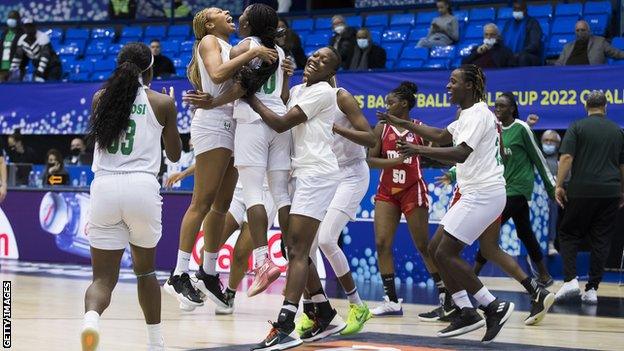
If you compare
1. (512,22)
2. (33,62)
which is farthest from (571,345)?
(33,62)

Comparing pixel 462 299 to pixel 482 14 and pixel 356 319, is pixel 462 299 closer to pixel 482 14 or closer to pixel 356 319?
pixel 356 319

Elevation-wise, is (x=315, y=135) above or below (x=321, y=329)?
above

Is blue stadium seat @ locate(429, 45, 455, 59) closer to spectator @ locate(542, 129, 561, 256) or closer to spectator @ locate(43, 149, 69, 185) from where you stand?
spectator @ locate(542, 129, 561, 256)

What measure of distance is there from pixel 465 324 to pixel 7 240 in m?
8.76

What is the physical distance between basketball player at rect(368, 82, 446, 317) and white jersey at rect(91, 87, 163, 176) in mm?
3360

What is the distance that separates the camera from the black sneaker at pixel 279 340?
6848mm

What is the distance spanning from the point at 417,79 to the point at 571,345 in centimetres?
797

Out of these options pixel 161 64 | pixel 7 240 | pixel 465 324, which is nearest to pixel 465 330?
pixel 465 324

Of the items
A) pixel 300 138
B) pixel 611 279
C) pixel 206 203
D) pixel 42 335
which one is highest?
pixel 300 138

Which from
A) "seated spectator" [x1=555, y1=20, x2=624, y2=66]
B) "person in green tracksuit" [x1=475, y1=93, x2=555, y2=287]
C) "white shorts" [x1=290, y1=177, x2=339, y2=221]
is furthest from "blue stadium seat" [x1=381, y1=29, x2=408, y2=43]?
"white shorts" [x1=290, y1=177, x2=339, y2=221]

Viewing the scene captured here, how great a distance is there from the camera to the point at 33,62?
19.7m

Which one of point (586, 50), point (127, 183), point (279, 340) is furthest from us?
point (586, 50)

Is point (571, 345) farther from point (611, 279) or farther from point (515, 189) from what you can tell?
point (611, 279)

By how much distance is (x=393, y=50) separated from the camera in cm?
1725
